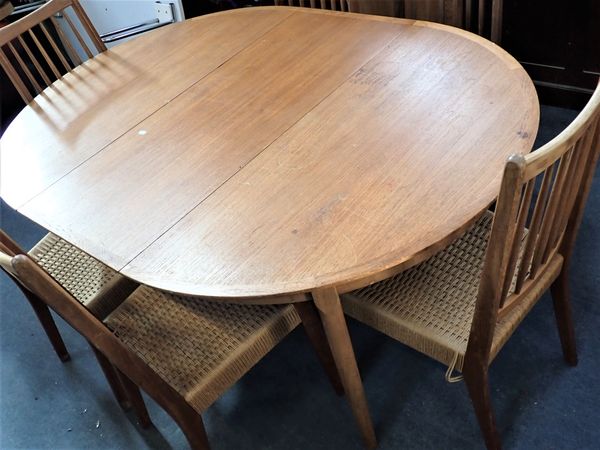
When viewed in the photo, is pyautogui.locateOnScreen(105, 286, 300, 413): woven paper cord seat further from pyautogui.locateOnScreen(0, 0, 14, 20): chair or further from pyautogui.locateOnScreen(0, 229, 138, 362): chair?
pyautogui.locateOnScreen(0, 0, 14, 20): chair

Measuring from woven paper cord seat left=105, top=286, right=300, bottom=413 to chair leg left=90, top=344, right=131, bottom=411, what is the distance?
25 centimetres

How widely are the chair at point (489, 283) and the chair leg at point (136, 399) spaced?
0.60 m

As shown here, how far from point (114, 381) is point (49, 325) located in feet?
1.04

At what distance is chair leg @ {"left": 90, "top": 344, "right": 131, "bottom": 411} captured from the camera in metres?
1.57

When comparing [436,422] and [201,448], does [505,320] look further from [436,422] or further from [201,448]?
[201,448]

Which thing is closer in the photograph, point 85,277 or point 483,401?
point 483,401

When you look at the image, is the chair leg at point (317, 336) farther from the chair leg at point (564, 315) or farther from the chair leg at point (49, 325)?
the chair leg at point (49, 325)

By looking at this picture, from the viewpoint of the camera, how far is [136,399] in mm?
1540

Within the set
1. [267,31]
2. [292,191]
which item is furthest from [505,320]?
[267,31]

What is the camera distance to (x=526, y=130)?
1.20m

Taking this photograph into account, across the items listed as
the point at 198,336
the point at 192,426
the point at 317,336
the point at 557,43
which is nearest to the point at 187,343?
the point at 198,336

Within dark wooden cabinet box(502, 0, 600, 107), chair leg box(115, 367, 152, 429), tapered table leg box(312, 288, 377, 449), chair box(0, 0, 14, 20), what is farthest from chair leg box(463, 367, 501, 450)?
chair box(0, 0, 14, 20)

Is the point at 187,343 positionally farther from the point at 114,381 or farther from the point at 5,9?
the point at 5,9

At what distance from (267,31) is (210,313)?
0.87m
